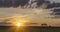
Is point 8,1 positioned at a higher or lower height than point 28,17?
higher

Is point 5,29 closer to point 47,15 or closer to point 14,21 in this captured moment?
point 14,21

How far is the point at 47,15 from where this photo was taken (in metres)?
2.28

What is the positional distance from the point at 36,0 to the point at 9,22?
0.48m

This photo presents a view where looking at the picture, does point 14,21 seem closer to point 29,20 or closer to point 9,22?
point 9,22

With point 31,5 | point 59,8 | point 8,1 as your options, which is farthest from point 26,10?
point 59,8

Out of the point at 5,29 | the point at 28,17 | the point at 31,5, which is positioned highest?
the point at 31,5

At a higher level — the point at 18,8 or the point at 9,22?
the point at 18,8

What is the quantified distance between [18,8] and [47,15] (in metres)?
0.41

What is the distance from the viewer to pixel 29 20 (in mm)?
2281

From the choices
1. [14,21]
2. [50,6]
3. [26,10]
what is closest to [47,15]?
[50,6]

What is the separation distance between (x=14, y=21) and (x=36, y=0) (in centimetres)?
42

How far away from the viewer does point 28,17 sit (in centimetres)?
228

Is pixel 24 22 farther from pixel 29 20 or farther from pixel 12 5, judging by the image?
pixel 12 5

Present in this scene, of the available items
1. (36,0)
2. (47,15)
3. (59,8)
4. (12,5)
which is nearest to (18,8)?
(12,5)
